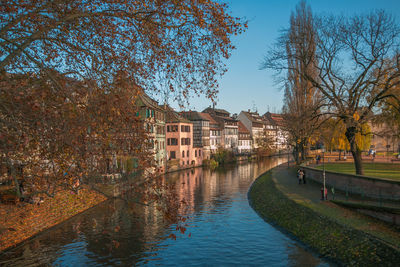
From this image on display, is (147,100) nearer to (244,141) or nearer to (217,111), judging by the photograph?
(217,111)

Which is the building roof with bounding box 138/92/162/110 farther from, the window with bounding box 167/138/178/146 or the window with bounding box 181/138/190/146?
the window with bounding box 181/138/190/146

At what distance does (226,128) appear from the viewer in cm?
8988

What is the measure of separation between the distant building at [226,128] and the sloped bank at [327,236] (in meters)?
60.4

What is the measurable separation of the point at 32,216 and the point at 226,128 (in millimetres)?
70940

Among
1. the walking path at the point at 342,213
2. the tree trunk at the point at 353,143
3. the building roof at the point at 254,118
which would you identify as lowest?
the walking path at the point at 342,213

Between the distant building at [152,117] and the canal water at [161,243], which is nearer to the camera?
the distant building at [152,117]

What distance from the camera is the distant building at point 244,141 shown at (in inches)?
3932

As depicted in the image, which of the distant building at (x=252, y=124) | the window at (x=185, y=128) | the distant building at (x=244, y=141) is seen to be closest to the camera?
the window at (x=185, y=128)

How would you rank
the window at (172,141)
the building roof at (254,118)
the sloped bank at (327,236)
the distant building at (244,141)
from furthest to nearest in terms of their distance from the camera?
the building roof at (254,118)
the distant building at (244,141)
the window at (172,141)
the sloped bank at (327,236)

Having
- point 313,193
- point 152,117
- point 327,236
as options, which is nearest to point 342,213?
point 327,236

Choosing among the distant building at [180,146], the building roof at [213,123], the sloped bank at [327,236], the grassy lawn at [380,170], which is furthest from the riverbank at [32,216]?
the building roof at [213,123]

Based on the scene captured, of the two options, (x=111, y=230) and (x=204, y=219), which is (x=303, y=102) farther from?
(x=111, y=230)

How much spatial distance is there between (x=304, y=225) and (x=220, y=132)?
219 ft

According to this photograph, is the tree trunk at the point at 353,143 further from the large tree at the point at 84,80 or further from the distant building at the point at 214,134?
the distant building at the point at 214,134
